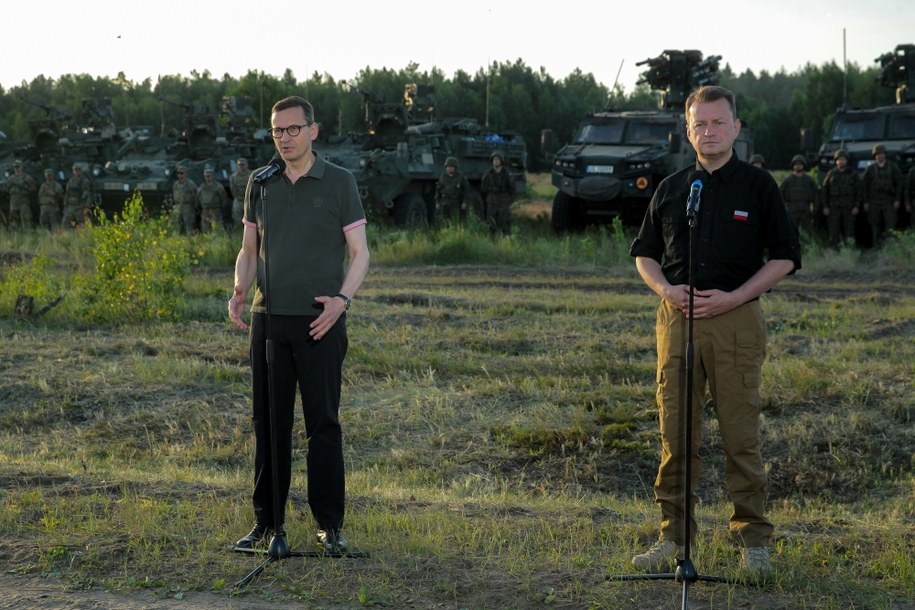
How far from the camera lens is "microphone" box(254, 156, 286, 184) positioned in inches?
199

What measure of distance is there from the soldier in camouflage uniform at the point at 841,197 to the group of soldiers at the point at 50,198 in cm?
1302

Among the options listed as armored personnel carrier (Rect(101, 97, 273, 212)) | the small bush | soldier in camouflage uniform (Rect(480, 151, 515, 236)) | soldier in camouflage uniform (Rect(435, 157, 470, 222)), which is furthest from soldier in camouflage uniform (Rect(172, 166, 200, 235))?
the small bush

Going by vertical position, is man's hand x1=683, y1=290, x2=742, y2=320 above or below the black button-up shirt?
below

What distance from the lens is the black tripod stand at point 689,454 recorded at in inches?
186

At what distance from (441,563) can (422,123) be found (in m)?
22.1

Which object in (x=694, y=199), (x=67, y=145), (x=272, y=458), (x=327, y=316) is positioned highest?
(x=694, y=199)

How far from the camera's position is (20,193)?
25.3 meters

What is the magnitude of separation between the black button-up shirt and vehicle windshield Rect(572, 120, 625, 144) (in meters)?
16.2

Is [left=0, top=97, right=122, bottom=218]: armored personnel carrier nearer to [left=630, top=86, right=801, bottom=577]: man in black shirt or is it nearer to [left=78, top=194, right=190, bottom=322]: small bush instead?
[left=78, top=194, right=190, bottom=322]: small bush

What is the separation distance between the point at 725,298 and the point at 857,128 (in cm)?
1742

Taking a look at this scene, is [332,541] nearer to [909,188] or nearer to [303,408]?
[303,408]

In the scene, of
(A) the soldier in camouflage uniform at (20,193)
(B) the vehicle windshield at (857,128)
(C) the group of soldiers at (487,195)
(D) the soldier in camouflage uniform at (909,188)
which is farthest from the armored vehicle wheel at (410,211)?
(D) the soldier in camouflage uniform at (909,188)

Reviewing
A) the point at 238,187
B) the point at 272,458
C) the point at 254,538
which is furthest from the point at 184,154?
the point at 272,458

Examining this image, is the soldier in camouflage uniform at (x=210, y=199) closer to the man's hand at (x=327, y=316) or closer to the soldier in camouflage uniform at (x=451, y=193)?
the soldier in camouflage uniform at (x=451, y=193)
